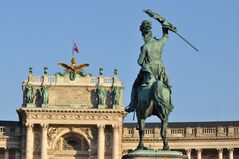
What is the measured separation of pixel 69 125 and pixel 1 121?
1419cm

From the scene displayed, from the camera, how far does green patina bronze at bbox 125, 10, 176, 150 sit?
20266mm

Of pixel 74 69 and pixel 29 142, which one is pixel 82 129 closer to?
pixel 29 142

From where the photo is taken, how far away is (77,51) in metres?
101

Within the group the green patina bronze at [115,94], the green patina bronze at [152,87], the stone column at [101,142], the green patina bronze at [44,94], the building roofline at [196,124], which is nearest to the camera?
the green patina bronze at [152,87]

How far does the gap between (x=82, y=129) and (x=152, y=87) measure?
247 ft

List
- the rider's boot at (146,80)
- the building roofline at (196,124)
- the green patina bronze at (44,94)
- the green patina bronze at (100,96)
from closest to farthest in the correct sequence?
the rider's boot at (146,80) → the green patina bronze at (44,94) → the green patina bronze at (100,96) → the building roofline at (196,124)

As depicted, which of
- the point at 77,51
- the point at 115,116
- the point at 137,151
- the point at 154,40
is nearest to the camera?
the point at 137,151

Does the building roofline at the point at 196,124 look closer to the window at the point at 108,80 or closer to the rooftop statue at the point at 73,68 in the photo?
the window at the point at 108,80

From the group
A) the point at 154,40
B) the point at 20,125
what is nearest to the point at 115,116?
the point at 20,125

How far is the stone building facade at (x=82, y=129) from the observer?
93.4m

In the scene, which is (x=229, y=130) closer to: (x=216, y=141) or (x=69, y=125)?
(x=216, y=141)

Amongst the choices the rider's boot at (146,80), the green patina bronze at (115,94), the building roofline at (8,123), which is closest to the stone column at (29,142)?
the building roofline at (8,123)

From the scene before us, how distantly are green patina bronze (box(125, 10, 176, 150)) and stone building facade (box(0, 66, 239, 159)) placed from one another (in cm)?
7248

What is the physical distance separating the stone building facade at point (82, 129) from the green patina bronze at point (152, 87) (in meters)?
72.5
